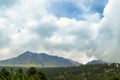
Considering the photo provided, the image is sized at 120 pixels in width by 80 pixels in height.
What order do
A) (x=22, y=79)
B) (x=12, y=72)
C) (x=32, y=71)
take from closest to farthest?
(x=12, y=72) < (x=22, y=79) < (x=32, y=71)

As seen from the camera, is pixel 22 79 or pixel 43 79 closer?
pixel 22 79

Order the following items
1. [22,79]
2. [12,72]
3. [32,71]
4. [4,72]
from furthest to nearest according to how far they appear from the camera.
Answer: [32,71], [4,72], [22,79], [12,72]

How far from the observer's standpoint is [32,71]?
55.8m

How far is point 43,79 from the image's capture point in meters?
53.3

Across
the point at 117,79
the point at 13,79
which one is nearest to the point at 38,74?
the point at 117,79

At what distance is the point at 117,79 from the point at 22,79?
25.5 metres

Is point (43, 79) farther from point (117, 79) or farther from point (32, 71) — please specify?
point (117, 79)

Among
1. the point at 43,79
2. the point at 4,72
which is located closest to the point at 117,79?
the point at 43,79

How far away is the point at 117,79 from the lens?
189 feet

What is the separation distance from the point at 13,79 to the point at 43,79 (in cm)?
2122

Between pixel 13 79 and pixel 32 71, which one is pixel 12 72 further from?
pixel 32 71

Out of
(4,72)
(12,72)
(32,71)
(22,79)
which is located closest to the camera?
(12,72)

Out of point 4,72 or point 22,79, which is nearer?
point 22,79

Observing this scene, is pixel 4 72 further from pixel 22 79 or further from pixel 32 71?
pixel 22 79
